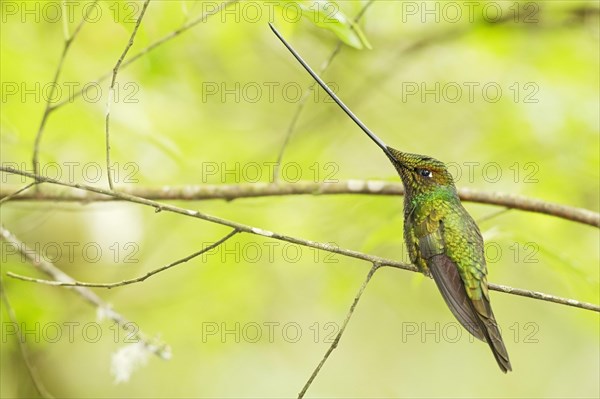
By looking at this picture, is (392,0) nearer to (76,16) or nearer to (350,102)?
(350,102)

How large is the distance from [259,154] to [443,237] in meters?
2.59

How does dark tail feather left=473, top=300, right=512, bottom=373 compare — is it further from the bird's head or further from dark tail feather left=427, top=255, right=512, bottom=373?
the bird's head

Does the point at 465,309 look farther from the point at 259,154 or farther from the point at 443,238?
the point at 259,154

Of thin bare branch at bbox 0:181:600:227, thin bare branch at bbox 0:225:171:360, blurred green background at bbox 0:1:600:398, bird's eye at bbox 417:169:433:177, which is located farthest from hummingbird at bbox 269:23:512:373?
thin bare branch at bbox 0:225:171:360

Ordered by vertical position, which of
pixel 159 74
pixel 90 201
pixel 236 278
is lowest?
pixel 236 278

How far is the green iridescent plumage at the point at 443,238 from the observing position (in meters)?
3.27

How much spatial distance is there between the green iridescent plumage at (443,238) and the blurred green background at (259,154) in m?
0.25

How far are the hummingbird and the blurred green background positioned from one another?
10.2 inches

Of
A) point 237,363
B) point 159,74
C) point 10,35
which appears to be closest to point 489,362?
point 237,363

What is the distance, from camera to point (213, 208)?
17.7 feet

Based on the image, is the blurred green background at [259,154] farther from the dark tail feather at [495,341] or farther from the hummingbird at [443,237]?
the dark tail feather at [495,341]

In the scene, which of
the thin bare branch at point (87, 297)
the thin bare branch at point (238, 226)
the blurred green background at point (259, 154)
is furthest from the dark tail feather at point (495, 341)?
the thin bare branch at point (87, 297)

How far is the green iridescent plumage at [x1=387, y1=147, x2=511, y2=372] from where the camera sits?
3.27 metres

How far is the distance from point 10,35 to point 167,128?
1449mm
